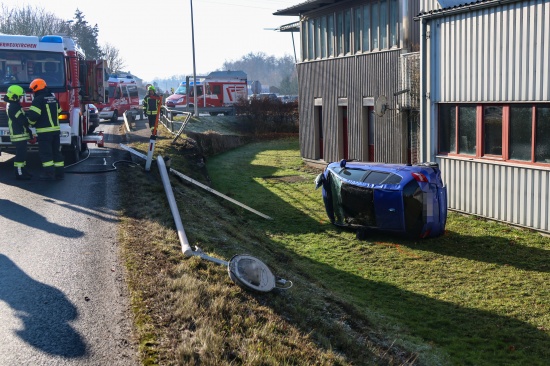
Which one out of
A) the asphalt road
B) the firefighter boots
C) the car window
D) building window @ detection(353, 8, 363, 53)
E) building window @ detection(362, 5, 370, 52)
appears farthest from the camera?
building window @ detection(353, 8, 363, 53)

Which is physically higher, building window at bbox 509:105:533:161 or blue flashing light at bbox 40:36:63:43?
A: blue flashing light at bbox 40:36:63:43

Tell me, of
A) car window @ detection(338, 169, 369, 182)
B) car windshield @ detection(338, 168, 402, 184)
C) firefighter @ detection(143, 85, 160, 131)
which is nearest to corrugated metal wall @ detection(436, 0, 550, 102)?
car windshield @ detection(338, 168, 402, 184)

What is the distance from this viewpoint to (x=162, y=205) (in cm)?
1211

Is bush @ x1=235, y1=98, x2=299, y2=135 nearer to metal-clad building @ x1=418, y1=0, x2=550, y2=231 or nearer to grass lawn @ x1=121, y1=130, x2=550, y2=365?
grass lawn @ x1=121, y1=130, x2=550, y2=365

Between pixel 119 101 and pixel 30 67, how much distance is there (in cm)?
2397

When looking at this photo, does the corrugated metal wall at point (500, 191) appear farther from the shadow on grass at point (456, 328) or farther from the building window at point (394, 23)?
the building window at point (394, 23)

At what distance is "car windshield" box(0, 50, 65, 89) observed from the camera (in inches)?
635

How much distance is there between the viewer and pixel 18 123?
47.1 feet

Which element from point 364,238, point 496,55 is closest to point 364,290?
point 364,238

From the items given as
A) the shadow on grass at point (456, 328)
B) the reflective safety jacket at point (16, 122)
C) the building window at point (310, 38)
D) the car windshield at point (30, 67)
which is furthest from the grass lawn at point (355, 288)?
the building window at point (310, 38)

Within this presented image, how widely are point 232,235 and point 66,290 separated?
495 centimetres

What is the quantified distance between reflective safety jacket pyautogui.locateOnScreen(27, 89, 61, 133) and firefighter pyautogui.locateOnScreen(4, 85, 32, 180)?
22 centimetres

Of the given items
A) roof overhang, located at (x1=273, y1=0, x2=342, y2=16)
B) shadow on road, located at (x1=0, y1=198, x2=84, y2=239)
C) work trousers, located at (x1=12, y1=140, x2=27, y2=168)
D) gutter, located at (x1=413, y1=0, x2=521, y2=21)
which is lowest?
shadow on road, located at (x1=0, y1=198, x2=84, y2=239)

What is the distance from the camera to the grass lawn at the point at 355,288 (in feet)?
21.8
